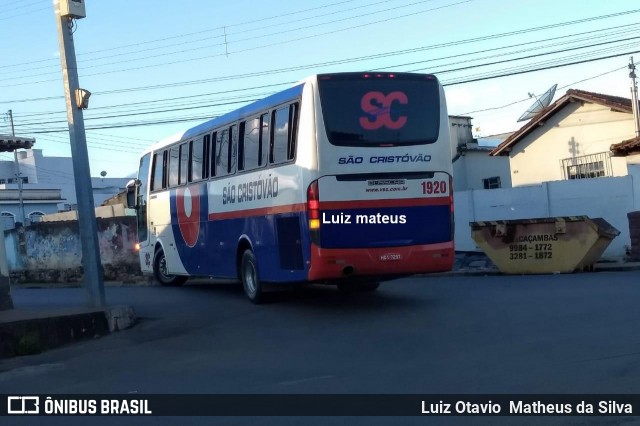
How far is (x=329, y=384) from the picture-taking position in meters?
8.03

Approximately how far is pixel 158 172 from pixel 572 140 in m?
18.5

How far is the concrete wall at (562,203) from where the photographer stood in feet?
72.5

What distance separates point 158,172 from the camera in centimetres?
1905

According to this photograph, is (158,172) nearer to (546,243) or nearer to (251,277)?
(251,277)

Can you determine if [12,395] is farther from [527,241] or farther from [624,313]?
[527,241]

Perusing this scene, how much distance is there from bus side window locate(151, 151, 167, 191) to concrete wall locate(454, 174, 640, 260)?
10.2 m

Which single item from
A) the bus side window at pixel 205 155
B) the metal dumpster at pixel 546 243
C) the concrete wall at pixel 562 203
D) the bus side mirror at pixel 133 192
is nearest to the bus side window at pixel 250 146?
the bus side window at pixel 205 155

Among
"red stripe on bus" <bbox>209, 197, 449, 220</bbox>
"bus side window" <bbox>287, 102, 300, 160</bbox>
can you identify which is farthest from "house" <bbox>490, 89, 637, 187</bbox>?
"bus side window" <bbox>287, 102, 300, 160</bbox>

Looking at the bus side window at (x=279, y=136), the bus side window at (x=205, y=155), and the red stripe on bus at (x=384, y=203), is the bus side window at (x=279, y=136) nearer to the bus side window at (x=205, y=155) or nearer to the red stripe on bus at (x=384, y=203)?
the red stripe on bus at (x=384, y=203)

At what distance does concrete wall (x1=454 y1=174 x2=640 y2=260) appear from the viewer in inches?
870

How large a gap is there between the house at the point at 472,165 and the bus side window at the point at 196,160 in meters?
23.3

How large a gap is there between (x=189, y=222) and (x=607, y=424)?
1228 centimetres

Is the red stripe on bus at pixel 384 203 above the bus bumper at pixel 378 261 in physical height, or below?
above

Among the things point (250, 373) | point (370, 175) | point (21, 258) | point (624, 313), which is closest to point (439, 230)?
point (370, 175)
